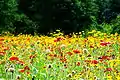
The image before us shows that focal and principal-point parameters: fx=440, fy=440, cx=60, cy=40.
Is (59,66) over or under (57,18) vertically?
over

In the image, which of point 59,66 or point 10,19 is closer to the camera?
point 59,66

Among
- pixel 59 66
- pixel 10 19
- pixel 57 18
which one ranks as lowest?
pixel 57 18

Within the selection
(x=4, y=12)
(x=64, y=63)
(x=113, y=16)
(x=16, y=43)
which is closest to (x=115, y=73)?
(x=64, y=63)

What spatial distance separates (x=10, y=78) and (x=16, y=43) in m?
3.34

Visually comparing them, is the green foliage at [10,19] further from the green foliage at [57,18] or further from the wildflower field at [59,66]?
the wildflower field at [59,66]

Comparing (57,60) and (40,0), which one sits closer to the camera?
(57,60)

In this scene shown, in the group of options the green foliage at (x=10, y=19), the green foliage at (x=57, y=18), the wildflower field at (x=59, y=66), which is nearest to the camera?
the wildflower field at (x=59, y=66)

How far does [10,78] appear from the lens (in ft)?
15.5

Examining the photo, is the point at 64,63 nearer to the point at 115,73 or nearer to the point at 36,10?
the point at 115,73

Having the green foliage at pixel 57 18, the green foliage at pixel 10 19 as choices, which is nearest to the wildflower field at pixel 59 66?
the green foliage at pixel 10 19

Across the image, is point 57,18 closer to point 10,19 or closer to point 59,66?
point 10,19

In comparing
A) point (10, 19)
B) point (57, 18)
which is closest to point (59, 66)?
point (10, 19)

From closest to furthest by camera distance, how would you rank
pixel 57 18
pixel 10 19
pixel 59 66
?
pixel 59 66 → pixel 10 19 → pixel 57 18

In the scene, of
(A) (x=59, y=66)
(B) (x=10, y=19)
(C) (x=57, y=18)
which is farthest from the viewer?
(C) (x=57, y=18)
